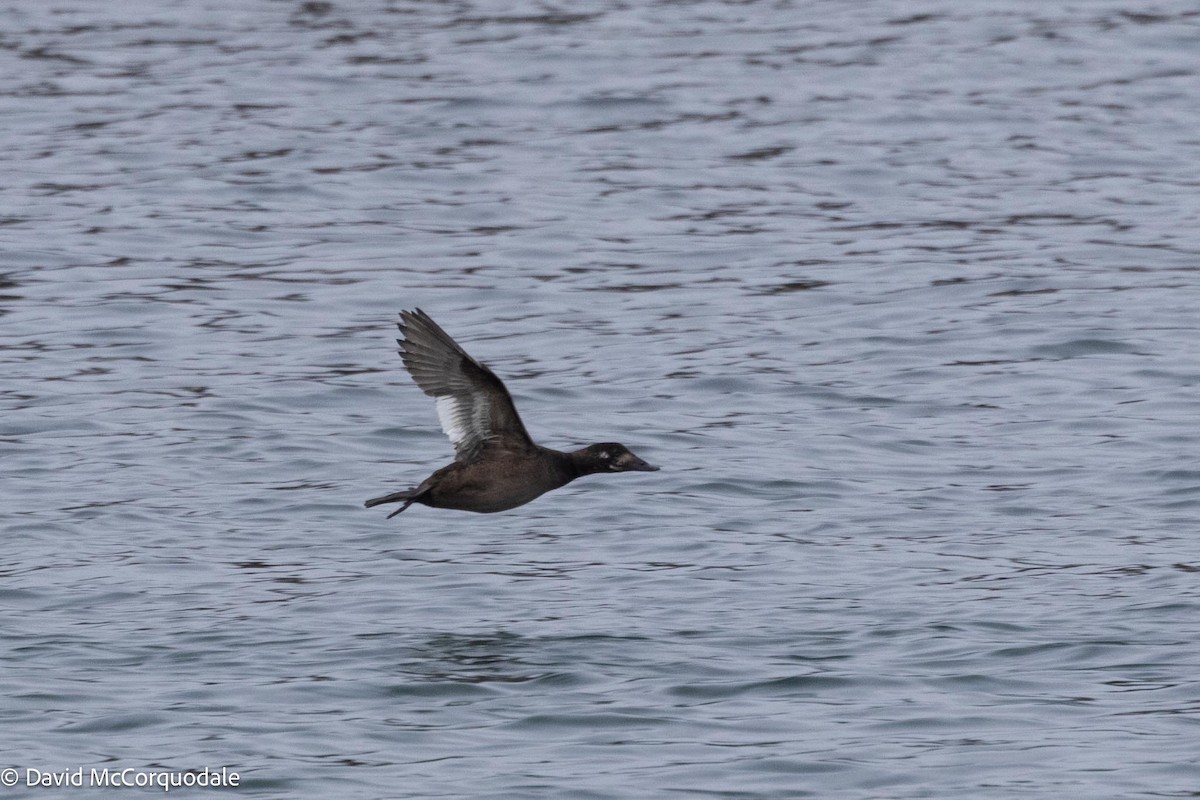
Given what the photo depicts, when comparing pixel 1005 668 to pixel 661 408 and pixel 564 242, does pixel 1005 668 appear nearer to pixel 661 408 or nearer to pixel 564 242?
pixel 661 408

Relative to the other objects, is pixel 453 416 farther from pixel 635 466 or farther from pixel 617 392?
pixel 617 392

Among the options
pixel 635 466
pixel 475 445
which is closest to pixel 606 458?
pixel 635 466

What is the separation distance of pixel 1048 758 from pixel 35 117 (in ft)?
49.7

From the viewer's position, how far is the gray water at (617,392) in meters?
9.17

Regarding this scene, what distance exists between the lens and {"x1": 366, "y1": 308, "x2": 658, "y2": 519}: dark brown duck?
10117 millimetres

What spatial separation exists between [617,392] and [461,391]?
4149mm

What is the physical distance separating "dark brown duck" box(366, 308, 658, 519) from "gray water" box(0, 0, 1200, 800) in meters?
0.64

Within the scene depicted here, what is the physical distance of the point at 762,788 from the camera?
27.8 ft

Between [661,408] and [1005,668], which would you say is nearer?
[1005,668]

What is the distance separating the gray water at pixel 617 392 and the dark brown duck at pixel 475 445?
0.64 metres

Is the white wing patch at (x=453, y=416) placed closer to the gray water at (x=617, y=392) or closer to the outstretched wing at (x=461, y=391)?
the outstretched wing at (x=461, y=391)

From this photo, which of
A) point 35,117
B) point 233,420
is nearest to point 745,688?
point 233,420

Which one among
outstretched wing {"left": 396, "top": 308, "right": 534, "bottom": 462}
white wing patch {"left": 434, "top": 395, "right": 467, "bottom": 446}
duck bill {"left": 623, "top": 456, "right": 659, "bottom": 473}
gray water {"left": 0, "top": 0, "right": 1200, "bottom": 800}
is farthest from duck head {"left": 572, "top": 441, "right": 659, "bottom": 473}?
gray water {"left": 0, "top": 0, "right": 1200, "bottom": 800}

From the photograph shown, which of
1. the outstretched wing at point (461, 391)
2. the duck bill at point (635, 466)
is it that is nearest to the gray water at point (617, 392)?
the duck bill at point (635, 466)
